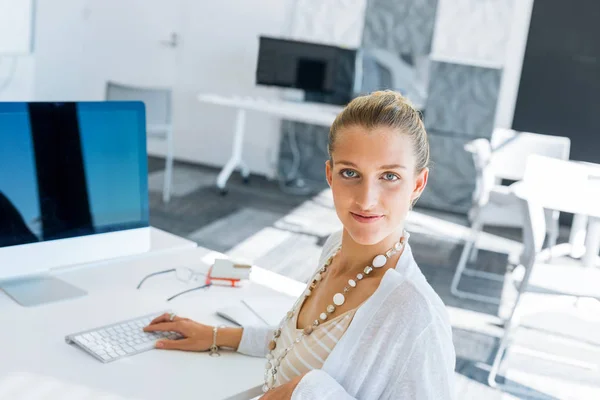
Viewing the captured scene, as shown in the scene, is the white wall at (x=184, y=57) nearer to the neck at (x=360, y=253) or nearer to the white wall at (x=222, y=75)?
the white wall at (x=222, y=75)

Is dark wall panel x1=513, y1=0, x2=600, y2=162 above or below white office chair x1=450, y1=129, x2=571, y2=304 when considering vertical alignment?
above

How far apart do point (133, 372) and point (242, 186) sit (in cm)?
Answer: 491

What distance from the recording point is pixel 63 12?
21.2 feet

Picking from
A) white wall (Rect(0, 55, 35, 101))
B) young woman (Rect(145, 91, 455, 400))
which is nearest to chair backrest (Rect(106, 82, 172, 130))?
white wall (Rect(0, 55, 35, 101))

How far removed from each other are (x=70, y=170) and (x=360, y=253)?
0.76 meters

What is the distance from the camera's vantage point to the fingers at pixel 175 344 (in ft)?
4.99

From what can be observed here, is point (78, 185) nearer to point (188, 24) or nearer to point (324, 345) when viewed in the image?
point (324, 345)

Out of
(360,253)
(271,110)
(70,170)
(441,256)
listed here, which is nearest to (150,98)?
(271,110)

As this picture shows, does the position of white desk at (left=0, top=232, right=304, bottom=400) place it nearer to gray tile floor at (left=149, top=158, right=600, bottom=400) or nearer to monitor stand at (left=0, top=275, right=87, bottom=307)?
monitor stand at (left=0, top=275, right=87, bottom=307)

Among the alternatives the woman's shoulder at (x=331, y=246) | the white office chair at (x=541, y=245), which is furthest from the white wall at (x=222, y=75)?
the woman's shoulder at (x=331, y=246)

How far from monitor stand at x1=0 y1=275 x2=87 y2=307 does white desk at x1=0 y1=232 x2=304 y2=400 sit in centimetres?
2

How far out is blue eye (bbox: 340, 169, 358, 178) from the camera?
130 centimetres

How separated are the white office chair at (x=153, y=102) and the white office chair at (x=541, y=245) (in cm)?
288

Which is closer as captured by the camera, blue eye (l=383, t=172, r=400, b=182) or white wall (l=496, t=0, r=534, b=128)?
blue eye (l=383, t=172, r=400, b=182)
